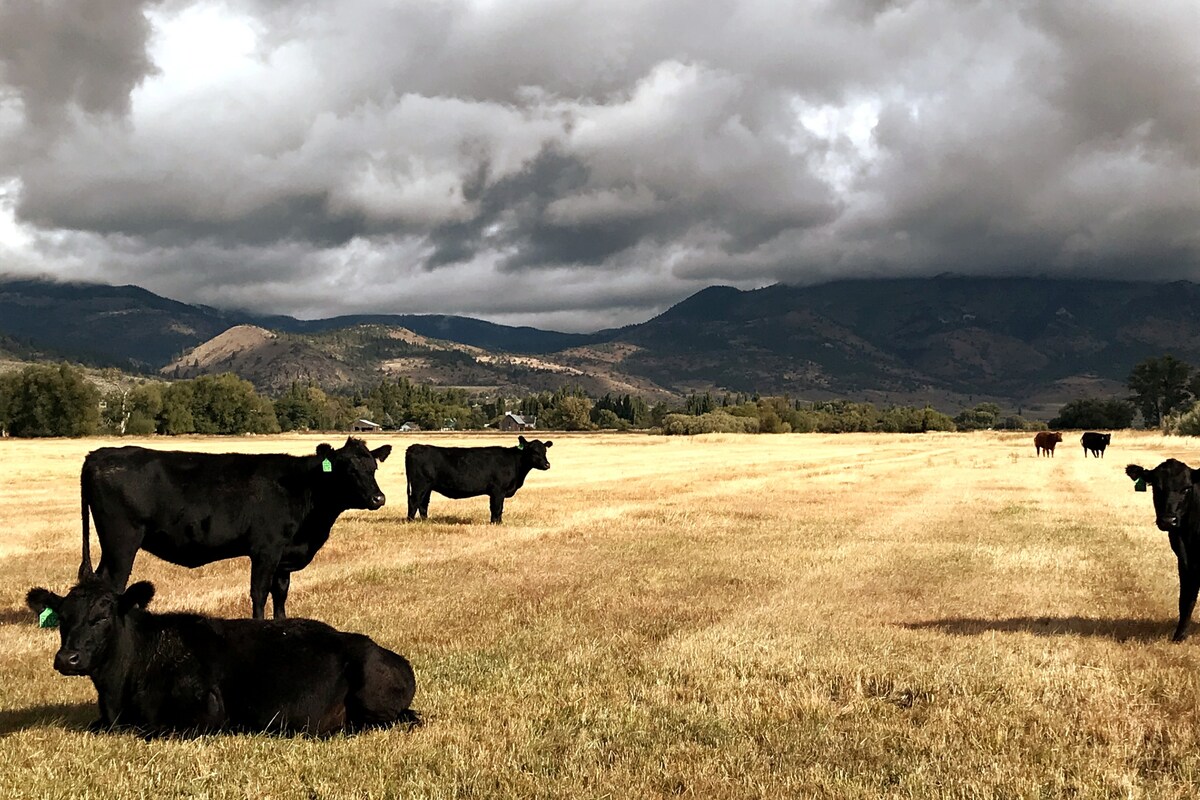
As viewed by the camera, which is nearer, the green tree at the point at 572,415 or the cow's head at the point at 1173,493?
the cow's head at the point at 1173,493

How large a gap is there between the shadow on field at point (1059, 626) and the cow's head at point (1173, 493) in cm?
148

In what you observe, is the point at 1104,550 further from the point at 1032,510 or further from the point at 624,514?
the point at 624,514

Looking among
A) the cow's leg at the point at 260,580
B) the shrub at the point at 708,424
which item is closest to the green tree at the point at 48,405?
the shrub at the point at 708,424

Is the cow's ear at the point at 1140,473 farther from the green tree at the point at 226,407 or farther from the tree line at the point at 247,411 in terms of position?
the green tree at the point at 226,407

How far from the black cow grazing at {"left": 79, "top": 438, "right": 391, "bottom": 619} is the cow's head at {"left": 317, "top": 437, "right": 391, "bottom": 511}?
35 centimetres

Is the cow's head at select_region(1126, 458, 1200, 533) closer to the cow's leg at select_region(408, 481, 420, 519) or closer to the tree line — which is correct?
the cow's leg at select_region(408, 481, 420, 519)

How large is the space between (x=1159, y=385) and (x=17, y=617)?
7948 inches

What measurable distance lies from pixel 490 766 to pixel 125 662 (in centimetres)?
346

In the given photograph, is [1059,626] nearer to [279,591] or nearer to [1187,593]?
[1187,593]

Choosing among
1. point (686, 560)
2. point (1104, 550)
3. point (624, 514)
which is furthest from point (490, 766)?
point (624, 514)

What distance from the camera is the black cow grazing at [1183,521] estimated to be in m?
12.0

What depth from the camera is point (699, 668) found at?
998 cm

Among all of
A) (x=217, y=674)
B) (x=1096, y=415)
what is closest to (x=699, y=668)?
(x=217, y=674)

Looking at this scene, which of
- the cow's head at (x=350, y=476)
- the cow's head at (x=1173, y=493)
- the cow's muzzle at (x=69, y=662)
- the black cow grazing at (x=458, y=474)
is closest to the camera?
the cow's muzzle at (x=69, y=662)
